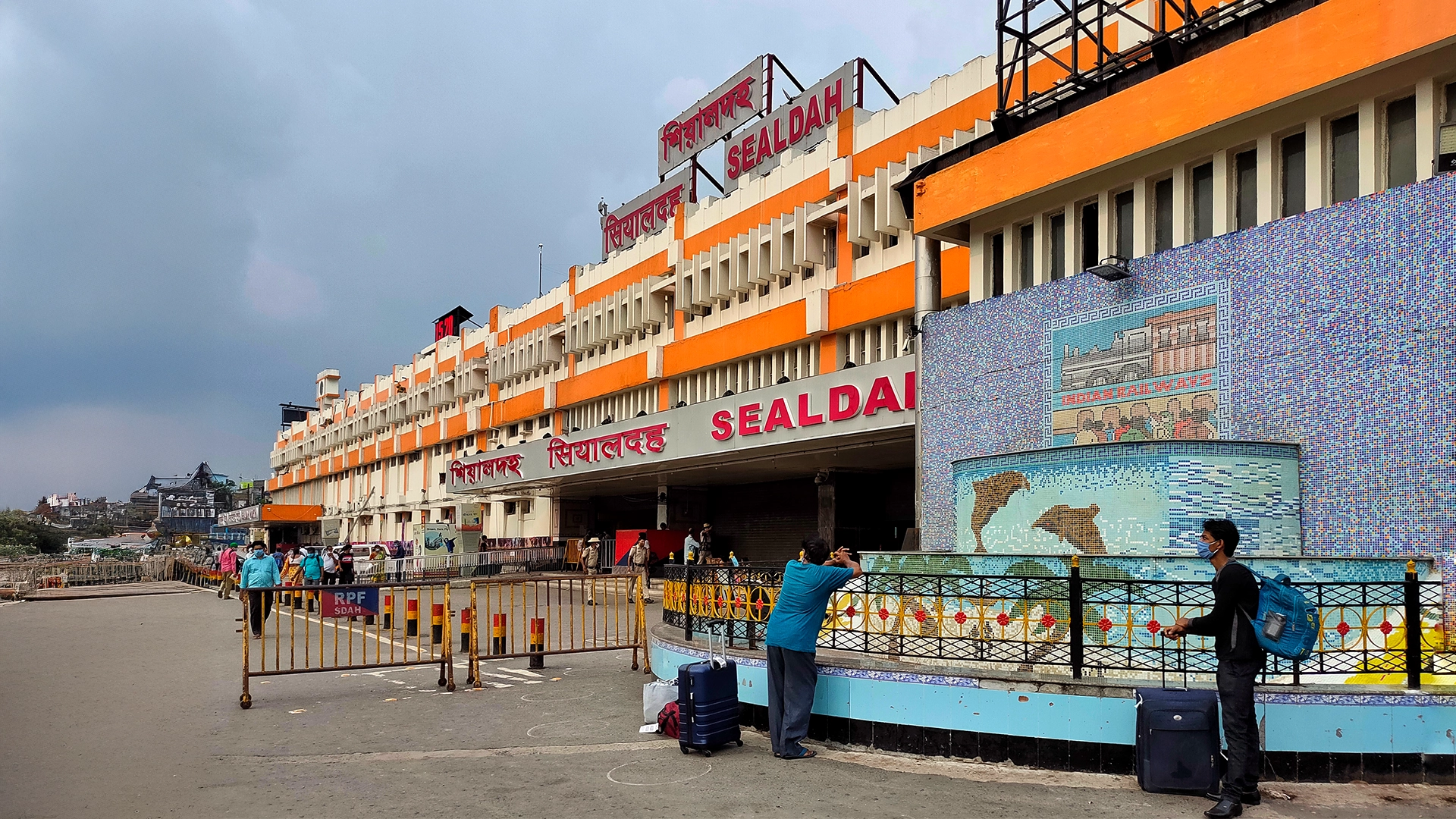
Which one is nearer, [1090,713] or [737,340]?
[1090,713]

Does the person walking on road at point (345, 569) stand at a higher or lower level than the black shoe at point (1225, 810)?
lower

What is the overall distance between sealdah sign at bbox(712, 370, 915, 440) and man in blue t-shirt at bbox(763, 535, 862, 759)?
11584 mm

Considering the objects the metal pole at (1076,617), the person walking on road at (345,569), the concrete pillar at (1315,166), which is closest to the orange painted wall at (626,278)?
the person walking on road at (345,569)

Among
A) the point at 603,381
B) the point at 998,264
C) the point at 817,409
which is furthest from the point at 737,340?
the point at 998,264

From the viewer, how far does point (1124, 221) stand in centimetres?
1341

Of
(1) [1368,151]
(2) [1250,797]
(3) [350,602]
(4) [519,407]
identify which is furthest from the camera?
(4) [519,407]

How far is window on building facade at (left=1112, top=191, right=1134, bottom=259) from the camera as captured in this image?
13250 mm

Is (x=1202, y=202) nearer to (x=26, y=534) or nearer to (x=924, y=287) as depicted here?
(x=924, y=287)

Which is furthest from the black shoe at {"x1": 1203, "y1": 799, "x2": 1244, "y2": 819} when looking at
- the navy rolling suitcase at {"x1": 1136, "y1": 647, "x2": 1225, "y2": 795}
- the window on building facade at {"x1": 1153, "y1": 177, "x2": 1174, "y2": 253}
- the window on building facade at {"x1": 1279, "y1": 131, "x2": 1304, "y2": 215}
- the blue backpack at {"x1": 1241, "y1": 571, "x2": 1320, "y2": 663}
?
the window on building facade at {"x1": 1153, "y1": 177, "x2": 1174, "y2": 253}

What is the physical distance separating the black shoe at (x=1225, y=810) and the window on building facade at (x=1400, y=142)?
7.26 metres

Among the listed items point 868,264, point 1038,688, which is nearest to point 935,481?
point 1038,688

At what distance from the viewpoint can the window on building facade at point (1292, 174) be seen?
1158cm

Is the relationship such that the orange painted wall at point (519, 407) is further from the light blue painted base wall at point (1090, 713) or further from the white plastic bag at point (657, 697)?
the light blue painted base wall at point (1090, 713)

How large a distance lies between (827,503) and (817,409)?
6689mm
